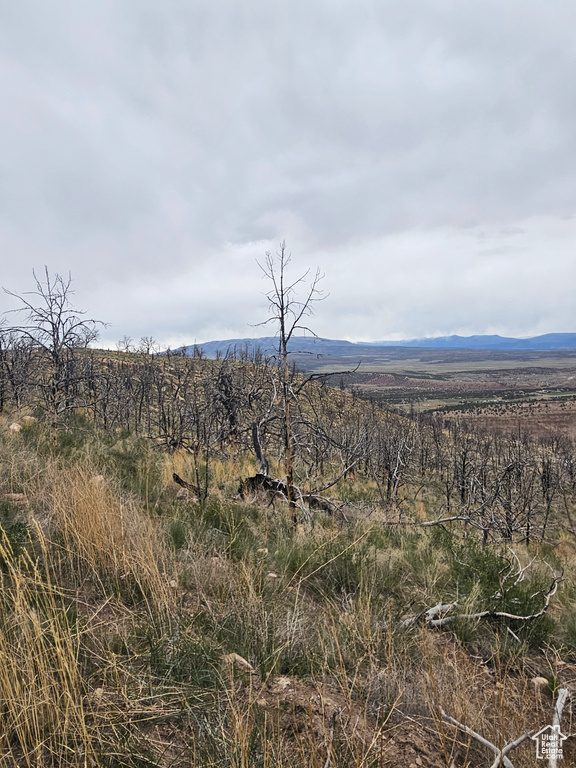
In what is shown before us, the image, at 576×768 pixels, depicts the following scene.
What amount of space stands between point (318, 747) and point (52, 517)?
9.93 feet

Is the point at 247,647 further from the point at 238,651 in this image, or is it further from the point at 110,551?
the point at 110,551

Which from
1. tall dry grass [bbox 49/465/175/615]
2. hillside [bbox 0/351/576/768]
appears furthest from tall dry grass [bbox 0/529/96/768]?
tall dry grass [bbox 49/465/175/615]

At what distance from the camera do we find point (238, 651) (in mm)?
2289

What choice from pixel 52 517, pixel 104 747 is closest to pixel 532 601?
pixel 104 747

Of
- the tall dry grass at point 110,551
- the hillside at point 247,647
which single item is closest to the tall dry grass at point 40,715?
the hillside at point 247,647

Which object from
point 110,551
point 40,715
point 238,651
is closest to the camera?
point 40,715

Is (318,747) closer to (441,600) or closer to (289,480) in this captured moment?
(441,600)

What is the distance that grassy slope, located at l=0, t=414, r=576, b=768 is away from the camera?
1.62m

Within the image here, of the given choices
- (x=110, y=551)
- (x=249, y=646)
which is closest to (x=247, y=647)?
(x=249, y=646)

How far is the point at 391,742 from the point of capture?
186 centimetres

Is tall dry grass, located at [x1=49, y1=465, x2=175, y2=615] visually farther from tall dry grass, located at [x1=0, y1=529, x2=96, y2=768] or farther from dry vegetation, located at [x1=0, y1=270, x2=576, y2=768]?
tall dry grass, located at [x1=0, y1=529, x2=96, y2=768]

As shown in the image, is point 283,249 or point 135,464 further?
point 135,464

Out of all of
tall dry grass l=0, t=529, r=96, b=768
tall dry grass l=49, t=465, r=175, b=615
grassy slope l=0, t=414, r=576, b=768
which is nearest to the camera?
tall dry grass l=0, t=529, r=96, b=768

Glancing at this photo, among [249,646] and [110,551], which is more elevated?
[110,551]
